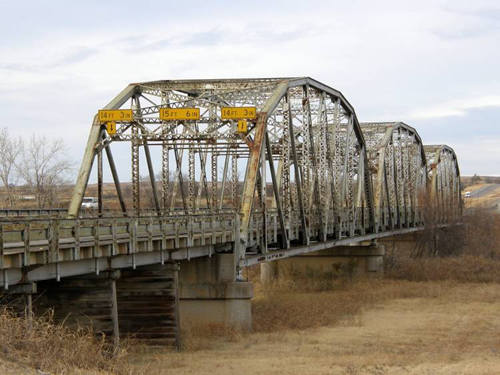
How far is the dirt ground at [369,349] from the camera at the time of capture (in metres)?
29.0

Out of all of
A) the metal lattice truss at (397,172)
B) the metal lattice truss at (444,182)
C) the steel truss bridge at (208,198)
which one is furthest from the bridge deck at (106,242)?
the metal lattice truss at (444,182)

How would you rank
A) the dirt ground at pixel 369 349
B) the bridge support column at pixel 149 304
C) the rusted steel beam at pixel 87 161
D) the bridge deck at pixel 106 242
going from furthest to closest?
the rusted steel beam at pixel 87 161, the bridge support column at pixel 149 304, the dirt ground at pixel 369 349, the bridge deck at pixel 106 242

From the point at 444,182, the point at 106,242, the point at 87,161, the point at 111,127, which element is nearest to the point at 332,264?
the point at 111,127

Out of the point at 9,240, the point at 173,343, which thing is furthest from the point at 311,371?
the point at 9,240


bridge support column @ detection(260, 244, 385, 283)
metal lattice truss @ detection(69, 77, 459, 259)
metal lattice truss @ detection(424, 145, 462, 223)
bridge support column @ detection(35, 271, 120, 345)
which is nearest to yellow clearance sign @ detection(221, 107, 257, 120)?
metal lattice truss @ detection(69, 77, 459, 259)

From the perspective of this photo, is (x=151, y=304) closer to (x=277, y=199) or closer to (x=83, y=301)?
(x=83, y=301)

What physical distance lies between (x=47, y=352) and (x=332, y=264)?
144ft

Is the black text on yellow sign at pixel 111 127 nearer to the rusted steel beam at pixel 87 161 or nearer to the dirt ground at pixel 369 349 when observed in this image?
the rusted steel beam at pixel 87 161

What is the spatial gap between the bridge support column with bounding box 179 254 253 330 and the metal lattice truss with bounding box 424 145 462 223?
181ft

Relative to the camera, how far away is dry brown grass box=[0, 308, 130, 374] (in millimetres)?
19422

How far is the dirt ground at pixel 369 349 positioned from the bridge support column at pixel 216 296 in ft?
3.81

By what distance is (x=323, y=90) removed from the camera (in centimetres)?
4816

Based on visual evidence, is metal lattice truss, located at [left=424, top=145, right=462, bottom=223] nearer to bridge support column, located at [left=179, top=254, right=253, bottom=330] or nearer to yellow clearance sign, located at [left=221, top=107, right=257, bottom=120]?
yellow clearance sign, located at [left=221, top=107, right=257, bottom=120]

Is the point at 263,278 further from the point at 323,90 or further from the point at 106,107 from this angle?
the point at 106,107
